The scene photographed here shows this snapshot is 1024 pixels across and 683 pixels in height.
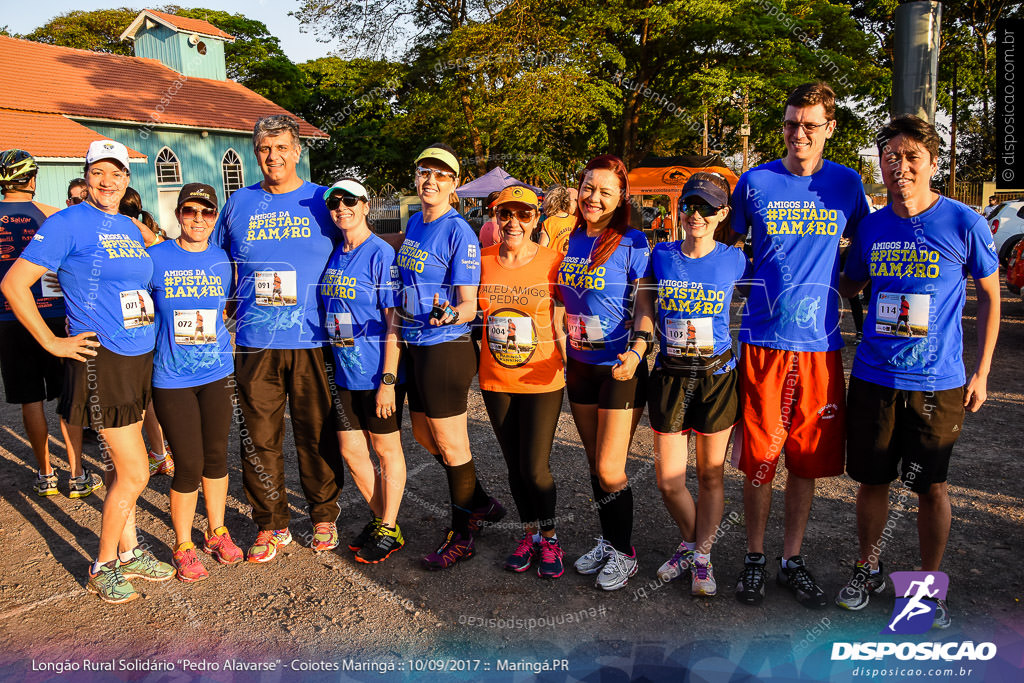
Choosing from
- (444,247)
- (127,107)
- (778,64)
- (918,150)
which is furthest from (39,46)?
(918,150)

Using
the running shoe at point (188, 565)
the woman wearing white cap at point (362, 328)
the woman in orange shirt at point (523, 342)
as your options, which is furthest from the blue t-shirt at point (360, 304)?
the running shoe at point (188, 565)

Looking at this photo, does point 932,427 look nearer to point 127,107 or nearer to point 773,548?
→ point 773,548

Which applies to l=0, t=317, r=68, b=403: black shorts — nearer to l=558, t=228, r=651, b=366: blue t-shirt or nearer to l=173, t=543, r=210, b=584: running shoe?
l=173, t=543, r=210, b=584: running shoe

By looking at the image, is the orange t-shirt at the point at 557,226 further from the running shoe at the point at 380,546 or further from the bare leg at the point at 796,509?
the bare leg at the point at 796,509

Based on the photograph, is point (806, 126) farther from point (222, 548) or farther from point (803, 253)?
point (222, 548)

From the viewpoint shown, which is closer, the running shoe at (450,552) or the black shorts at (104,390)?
the black shorts at (104,390)

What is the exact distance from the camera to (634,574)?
3.50 metres

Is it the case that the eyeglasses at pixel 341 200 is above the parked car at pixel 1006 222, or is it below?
below

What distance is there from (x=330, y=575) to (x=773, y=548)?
232 cm

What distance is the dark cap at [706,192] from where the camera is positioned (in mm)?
3031

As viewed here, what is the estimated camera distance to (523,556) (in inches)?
143

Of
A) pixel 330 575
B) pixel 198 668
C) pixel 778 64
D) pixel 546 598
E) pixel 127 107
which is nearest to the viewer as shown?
pixel 198 668

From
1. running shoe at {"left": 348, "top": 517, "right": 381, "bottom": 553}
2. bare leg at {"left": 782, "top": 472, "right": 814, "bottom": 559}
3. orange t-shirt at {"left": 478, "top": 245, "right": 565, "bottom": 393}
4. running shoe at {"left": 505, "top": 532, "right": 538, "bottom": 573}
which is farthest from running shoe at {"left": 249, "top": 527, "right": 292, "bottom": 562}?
bare leg at {"left": 782, "top": 472, "right": 814, "bottom": 559}

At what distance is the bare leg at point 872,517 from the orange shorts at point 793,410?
16 centimetres
